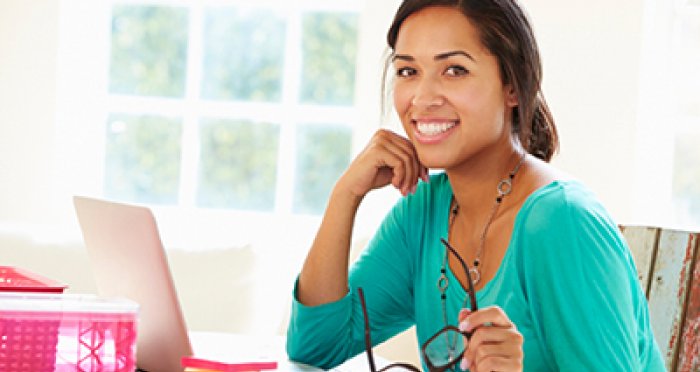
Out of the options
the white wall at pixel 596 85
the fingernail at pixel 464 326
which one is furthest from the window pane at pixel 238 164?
the fingernail at pixel 464 326

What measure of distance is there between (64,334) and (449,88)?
807 mm

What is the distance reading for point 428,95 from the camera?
5.45 ft

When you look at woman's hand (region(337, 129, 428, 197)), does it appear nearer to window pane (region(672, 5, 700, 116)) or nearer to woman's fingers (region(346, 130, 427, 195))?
woman's fingers (region(346, 130, 427, 195))

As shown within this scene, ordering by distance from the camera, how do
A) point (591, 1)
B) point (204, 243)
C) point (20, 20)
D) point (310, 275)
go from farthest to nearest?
point (20, 20) → point (591, 1) → point (204, 243) → point (310, 275)

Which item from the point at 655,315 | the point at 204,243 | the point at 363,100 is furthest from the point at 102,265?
the point at 363,100

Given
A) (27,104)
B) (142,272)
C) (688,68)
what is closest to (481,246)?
(142,272)

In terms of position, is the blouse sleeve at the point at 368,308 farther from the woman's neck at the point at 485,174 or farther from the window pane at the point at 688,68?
the window pane at the point at 688,68

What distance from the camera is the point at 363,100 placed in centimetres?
364

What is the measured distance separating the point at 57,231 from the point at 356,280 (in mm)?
1597

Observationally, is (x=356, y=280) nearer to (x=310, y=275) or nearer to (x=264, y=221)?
(x=310, y=275)

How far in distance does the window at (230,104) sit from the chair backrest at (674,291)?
191 cm

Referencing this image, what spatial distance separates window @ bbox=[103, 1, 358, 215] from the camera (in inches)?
156

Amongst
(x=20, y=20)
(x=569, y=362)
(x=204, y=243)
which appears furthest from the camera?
(x=20, y=20)

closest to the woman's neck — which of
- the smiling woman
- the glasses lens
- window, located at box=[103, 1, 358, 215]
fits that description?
the glasses lens
